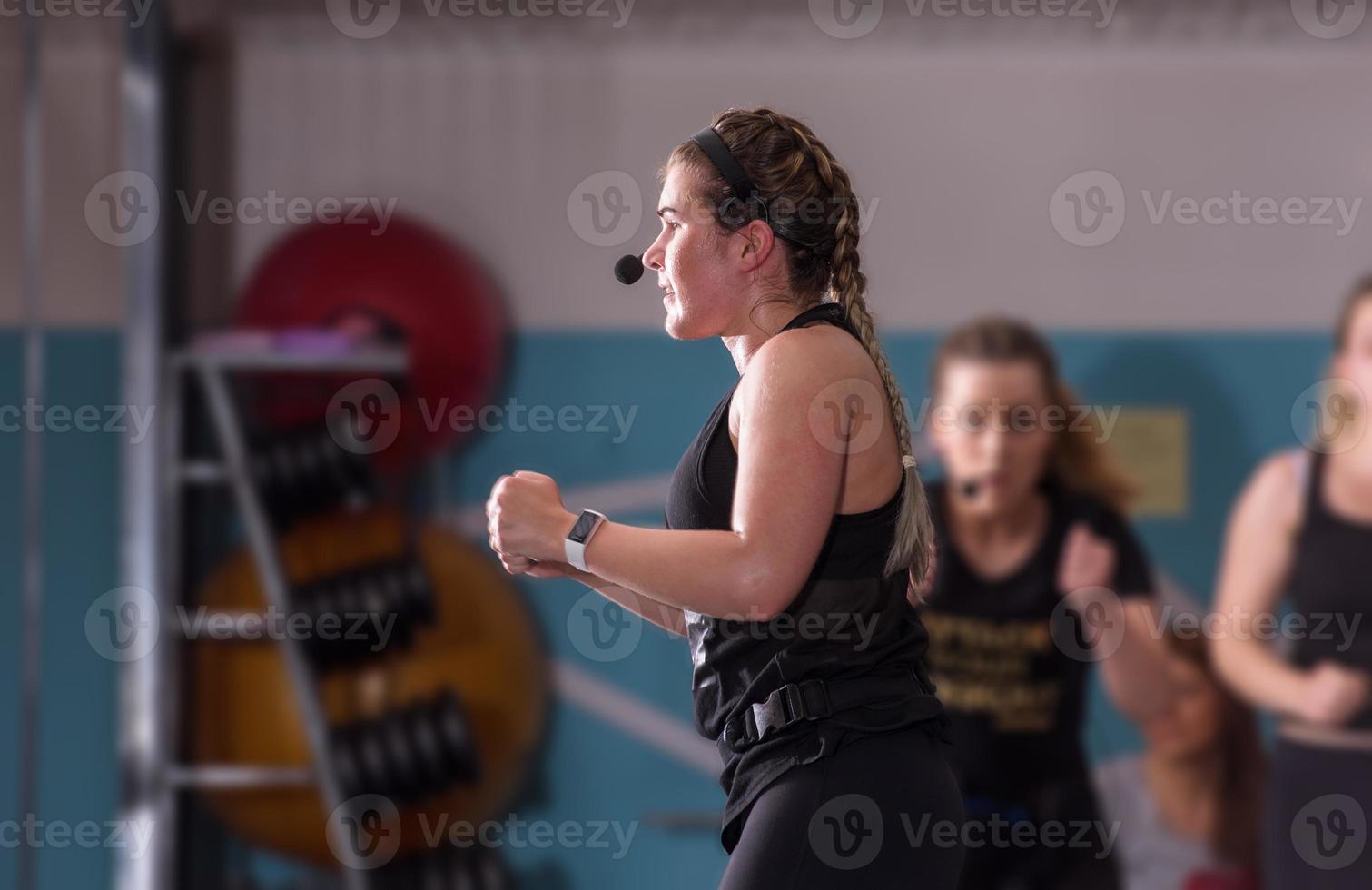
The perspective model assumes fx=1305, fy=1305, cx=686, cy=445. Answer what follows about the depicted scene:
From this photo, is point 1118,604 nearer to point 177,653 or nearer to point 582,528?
point 582,528

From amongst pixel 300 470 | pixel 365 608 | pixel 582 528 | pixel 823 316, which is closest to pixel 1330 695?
pixel 823 316

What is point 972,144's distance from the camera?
126 inches

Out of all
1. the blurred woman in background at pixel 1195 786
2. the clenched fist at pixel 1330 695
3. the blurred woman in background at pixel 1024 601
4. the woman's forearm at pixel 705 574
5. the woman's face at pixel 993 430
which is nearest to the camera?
the woman's forearm at pixel 705 574

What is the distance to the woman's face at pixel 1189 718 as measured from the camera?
118 inches

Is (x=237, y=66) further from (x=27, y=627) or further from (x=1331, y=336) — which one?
(x=1331, y=336)

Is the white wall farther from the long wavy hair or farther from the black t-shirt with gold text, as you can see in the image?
the black t-shirt with gold text

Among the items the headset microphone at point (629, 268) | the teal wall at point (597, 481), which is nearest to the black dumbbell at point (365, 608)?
the teal wall at point (597, 481)

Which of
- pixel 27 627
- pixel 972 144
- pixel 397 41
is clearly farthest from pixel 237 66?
pixel 972 144

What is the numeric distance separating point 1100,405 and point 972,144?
27.9 inches

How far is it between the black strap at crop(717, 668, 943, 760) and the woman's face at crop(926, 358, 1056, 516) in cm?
150

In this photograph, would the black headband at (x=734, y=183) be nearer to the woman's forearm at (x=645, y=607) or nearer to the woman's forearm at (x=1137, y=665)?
the woman's forearm at (x=645, y=607)

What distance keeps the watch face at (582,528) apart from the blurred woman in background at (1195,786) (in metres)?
2.17

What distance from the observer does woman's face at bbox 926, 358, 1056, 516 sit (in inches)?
106

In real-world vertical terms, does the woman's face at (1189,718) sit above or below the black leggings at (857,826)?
below
